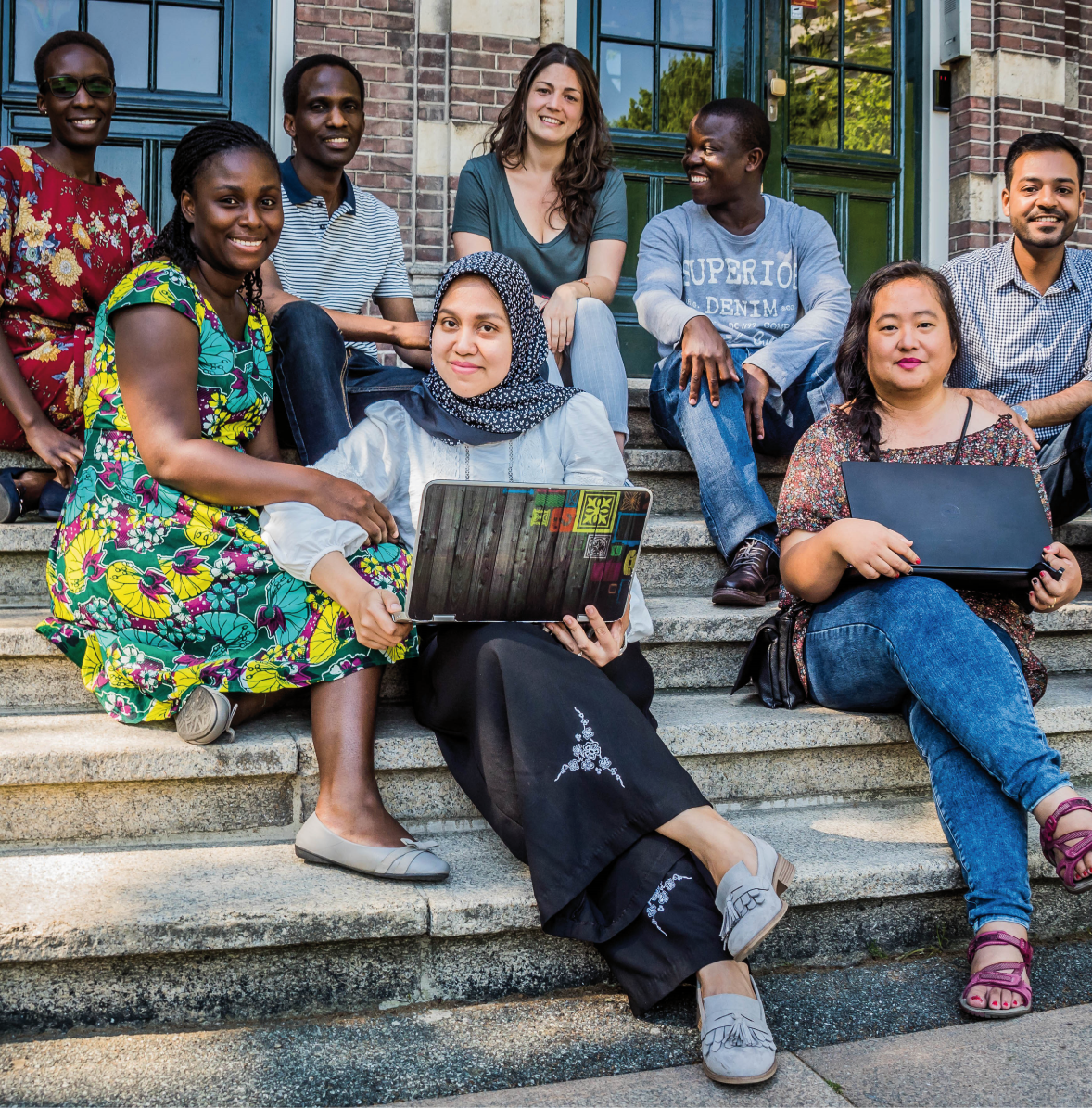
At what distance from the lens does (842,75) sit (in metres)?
5.54

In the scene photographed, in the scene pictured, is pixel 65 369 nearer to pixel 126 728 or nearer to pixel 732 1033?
pixel 126 728

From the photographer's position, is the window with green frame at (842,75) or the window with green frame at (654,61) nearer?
the window with green frame at (654,61)

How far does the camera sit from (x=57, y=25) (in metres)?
4.55

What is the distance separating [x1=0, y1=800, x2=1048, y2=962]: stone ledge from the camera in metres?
1.79

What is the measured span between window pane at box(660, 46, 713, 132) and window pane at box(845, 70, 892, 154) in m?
0.80

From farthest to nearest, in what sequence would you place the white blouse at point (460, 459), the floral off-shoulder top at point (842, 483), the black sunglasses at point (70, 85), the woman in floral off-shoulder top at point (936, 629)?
the black sunglasses at point (70, 85) < the floral off-shoulder top at point (842, 483) < the white blouse at point (460, 459) < the woman in floral off-shoulder top at point (936, 629)

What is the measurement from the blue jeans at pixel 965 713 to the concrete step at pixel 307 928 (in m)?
0.13

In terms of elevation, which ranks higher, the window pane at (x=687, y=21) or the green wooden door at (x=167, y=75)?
the window pane at (x=687, y=21)

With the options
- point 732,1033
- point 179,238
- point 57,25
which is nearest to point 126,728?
point 179,238

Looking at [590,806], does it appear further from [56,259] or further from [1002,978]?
[56,259]

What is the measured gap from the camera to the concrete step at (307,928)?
5.89 feet

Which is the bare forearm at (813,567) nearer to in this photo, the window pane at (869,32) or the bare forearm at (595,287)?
the bare forearm at (595,287)

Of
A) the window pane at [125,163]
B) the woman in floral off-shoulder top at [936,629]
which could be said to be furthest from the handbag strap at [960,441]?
the window pane at [125,163]

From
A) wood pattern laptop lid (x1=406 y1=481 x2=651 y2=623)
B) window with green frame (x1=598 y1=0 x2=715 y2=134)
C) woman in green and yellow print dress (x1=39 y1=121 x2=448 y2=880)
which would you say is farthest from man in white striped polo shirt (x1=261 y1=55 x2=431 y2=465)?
window with green frame (x1=598 y1=0 x2=715 y2=134)
